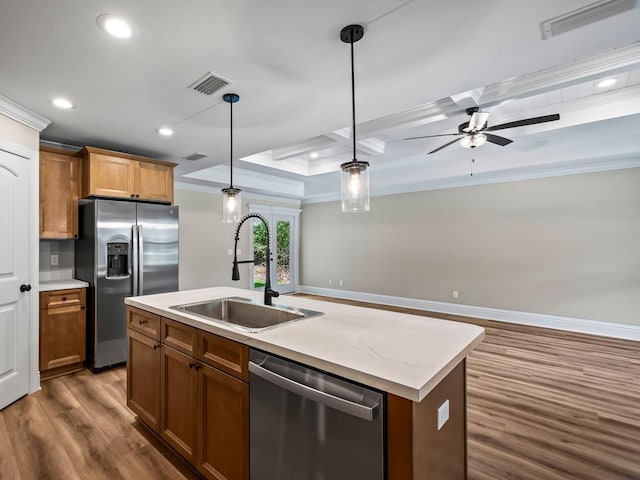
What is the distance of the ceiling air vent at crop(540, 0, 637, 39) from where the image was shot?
1562 millimetres

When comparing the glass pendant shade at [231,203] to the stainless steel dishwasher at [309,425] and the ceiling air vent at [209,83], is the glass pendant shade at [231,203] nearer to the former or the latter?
the ceiling air vent at [209,83]

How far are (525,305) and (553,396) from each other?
2.65 m

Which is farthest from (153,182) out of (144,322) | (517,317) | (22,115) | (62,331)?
(517,317)

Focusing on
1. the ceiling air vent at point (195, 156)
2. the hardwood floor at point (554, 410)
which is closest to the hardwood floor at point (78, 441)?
the hardwood floor at point (554, 410)

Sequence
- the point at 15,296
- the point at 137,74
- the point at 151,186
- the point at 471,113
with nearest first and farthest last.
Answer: the point at 137,74, the point at 15,296, the point at 471,113, the point at 151,186

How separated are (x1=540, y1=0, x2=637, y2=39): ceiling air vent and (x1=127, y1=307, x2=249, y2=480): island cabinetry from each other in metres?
2.32

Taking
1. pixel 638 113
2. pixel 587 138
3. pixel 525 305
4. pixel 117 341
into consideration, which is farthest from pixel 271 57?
pixel 525 305

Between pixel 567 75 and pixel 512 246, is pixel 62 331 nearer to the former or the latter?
pixel 567 75

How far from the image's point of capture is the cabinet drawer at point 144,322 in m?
2.13

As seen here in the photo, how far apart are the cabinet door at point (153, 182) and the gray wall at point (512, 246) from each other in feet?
13.4

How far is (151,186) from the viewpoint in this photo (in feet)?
12.7

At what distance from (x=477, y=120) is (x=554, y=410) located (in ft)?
8.83

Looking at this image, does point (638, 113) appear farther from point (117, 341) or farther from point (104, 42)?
point (117, 341)

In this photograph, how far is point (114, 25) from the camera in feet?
5.56
